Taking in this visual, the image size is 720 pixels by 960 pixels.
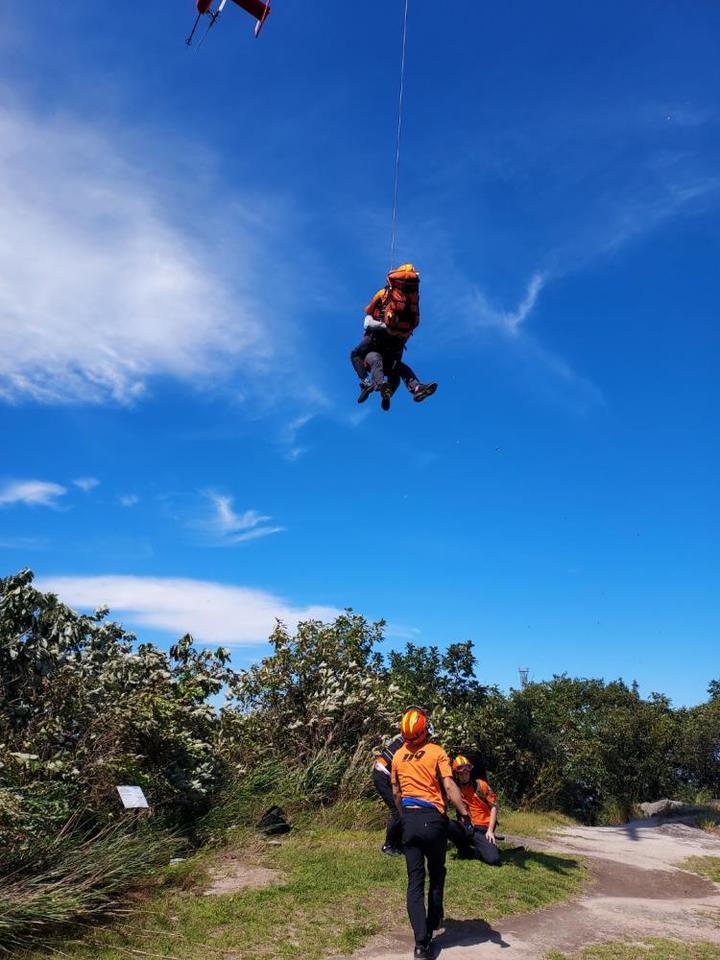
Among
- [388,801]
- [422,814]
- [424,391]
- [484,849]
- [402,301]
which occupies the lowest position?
[484,849]

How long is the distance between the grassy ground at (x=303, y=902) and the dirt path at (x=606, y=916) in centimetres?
28

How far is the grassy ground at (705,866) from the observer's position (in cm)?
984

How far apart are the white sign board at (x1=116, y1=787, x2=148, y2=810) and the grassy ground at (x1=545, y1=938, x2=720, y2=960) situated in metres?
4.50

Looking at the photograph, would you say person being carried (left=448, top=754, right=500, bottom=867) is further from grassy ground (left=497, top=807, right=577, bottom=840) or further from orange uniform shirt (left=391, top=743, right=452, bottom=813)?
grassy ground (left=497, top=807, right=577, bottom=840)

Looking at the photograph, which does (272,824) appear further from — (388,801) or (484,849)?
(484,849)

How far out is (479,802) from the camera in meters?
8.48

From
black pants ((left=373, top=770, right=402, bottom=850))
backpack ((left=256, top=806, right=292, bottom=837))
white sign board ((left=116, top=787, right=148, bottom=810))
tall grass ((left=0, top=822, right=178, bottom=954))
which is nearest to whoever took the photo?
tall grass ((left=0, top=822, right=178, bottom=954))

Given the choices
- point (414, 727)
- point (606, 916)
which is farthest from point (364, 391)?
point (606, 916)

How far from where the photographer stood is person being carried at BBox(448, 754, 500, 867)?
8250mm

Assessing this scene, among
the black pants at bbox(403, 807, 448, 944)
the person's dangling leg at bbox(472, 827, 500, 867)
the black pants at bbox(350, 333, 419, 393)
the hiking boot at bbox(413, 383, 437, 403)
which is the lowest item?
the person's dangling leg at bbox(472, 827, 500, 867)

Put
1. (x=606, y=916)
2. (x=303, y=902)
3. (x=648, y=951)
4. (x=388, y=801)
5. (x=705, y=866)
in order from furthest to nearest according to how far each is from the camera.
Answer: (x=705, y=866) < (x=388, y=801) < (x=606, y=916) < (x=303, y=902) < (x=648, y=951)

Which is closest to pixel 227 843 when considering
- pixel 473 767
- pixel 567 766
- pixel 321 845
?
pixel 321 845

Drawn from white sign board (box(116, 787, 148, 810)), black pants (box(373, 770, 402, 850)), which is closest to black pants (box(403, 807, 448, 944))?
black pants (box(373, 770, 402, 850))

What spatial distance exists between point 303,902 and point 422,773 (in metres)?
2.38
